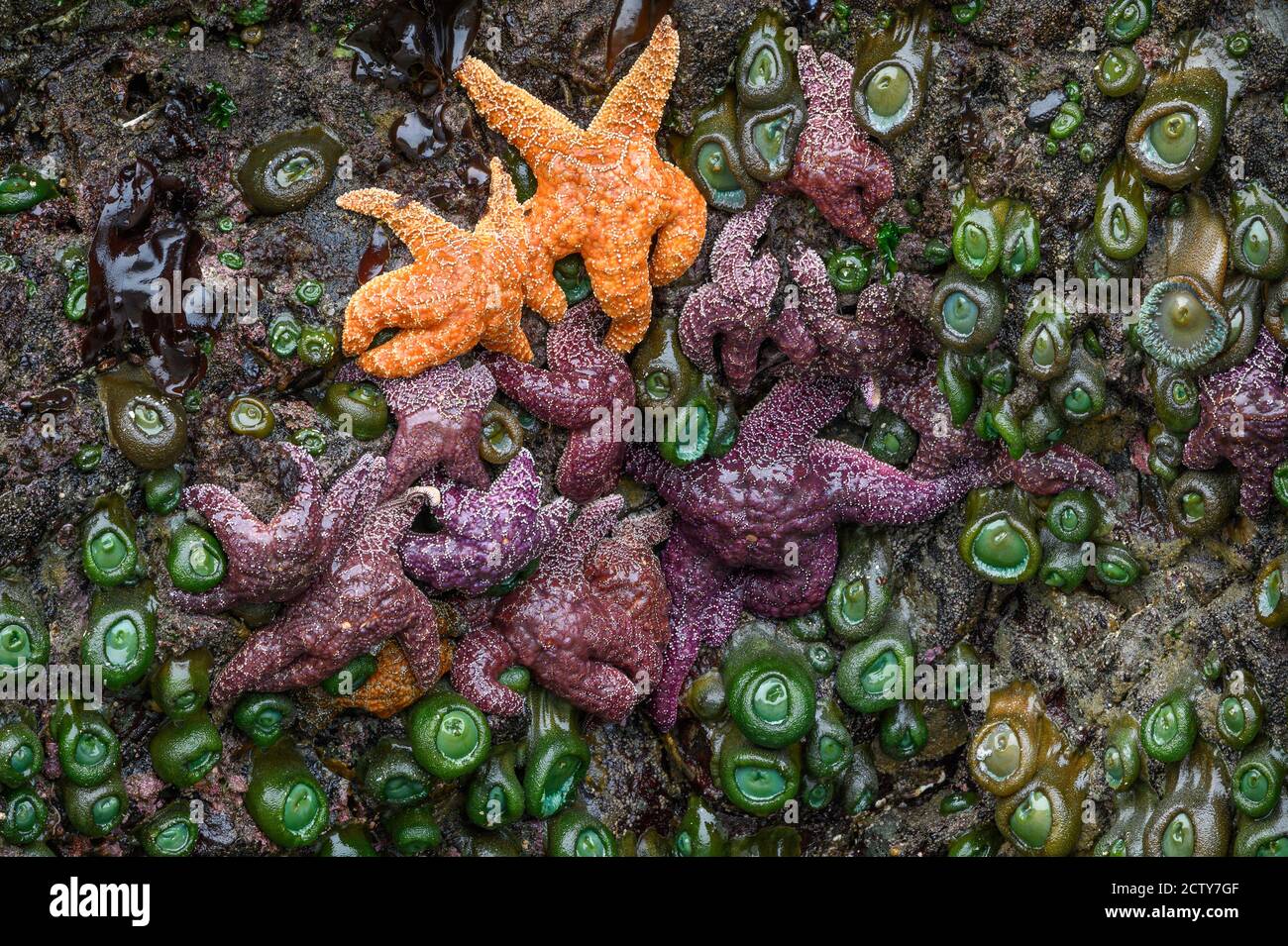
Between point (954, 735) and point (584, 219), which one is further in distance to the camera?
point (954, 735)

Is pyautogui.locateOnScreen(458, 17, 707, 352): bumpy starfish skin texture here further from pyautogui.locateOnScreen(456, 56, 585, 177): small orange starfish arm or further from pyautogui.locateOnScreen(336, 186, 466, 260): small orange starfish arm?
pyautogui.locateOnScreen(336, 186, 466, 260): small orange starfish arm

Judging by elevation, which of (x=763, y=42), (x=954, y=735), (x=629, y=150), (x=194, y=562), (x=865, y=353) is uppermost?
(x=763, y=42)

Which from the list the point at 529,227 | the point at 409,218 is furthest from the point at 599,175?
the point at 409,218

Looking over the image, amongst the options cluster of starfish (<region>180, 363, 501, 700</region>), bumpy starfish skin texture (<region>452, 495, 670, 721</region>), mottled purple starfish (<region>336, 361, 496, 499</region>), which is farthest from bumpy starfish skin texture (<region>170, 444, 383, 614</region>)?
bumpy starfish skin texture (<region>452, 495, 670, 721</region>)

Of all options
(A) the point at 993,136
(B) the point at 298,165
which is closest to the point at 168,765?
(B) the point at 298,165

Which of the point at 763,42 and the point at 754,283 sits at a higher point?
the point at 763,42

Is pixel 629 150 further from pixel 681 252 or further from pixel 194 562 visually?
pixel 194 562

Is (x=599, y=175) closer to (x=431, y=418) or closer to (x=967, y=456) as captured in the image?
(x=431, y=418)
